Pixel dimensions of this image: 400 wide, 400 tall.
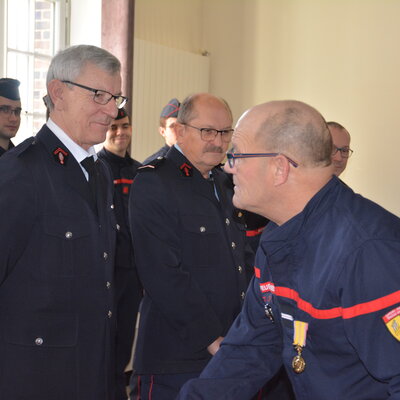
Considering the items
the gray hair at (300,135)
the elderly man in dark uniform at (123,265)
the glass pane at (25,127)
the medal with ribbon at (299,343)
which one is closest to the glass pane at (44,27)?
the glass pane at (25,127)

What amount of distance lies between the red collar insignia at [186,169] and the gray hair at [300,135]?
91 centimetres

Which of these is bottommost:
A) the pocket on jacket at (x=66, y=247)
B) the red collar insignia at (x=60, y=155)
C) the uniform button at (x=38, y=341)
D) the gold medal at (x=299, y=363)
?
the uniform button at (x=38, y=341)

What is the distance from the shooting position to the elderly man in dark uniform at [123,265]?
3.50 meters

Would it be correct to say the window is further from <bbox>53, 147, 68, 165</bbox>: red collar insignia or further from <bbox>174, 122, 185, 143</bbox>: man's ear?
<bbox>53, 147, 68, 165</bbox>: red collar insignia

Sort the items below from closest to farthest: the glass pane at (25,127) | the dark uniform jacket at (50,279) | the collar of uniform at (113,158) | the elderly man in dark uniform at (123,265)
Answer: the dark uniform jacket at (50,279), the elderly man in dark uniform at (123,265), the collar of uniform at (113,158), the glass pane at (25,127)

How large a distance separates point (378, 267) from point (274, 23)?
483 centimetres

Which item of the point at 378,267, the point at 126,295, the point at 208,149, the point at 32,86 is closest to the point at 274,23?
the point at 32,86

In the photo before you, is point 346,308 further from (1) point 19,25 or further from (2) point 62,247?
(1) point 19,25

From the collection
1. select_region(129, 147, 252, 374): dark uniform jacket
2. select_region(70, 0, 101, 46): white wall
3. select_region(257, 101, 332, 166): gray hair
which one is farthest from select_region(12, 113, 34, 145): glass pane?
select_region(257, 101, 332, 166): gray hair

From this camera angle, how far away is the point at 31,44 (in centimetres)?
441

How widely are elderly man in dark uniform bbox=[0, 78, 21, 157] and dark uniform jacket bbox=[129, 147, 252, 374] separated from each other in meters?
1.05

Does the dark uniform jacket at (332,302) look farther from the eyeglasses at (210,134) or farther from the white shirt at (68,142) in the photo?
the eyeglasses at (210,134)

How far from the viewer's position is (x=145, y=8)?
5.29m

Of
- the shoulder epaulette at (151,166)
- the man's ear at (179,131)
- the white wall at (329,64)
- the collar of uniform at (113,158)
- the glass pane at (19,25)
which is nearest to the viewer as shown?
the shoulder epaulette at (151,166)
